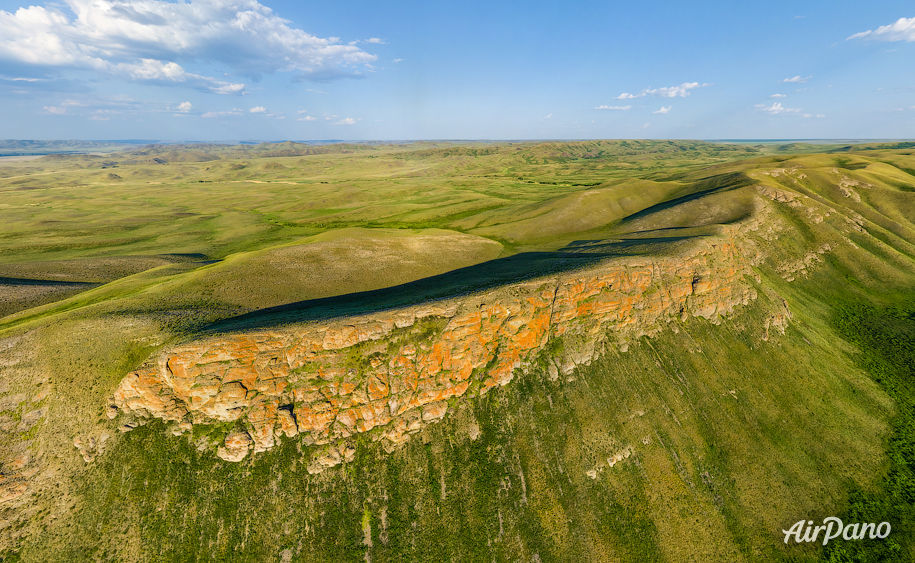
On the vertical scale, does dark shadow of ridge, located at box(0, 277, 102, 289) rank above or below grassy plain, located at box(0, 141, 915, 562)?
above

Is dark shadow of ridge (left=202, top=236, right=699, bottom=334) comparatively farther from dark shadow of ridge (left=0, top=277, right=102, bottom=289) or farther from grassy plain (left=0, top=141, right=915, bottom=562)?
dark shadow of ridge (left=0, top=277, right=102, bottom=289)

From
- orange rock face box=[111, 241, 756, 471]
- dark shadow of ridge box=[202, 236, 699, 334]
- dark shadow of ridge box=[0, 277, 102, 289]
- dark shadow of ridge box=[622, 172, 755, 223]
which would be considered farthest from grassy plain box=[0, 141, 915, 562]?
dark shadow of ridge box=[622, 172, 755, 223]

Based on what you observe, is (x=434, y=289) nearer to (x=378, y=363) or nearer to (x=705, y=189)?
(x=378, y=363)

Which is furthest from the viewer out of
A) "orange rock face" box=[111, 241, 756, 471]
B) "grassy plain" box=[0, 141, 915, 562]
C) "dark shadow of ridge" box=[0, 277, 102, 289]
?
"dark shadow of ridge" box=[0, 277, 102, 289]

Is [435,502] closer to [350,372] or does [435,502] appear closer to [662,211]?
[350,372]

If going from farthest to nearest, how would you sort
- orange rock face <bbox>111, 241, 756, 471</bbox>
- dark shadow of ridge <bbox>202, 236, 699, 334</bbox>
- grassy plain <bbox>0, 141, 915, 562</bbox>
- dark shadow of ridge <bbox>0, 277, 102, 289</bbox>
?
dark shadow of ridge <bbox>0, 277, 102, 289</bbox>, dark shadow of ridge <bbox>202, 236, 699, 334</bbox>, orange rock face <bbox>111, 241, 756, 471</bbox>, grassy plain <bbox>0, 141, 915, 562</bbox>

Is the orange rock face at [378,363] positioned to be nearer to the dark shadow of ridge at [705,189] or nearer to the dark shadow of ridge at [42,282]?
the dark shadow of ridge at [42,282]

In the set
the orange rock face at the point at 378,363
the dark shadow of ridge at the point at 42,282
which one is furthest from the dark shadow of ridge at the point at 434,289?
the dark shadow of ridge at the point at 42,282

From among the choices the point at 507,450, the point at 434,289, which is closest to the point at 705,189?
the point at 434,289
